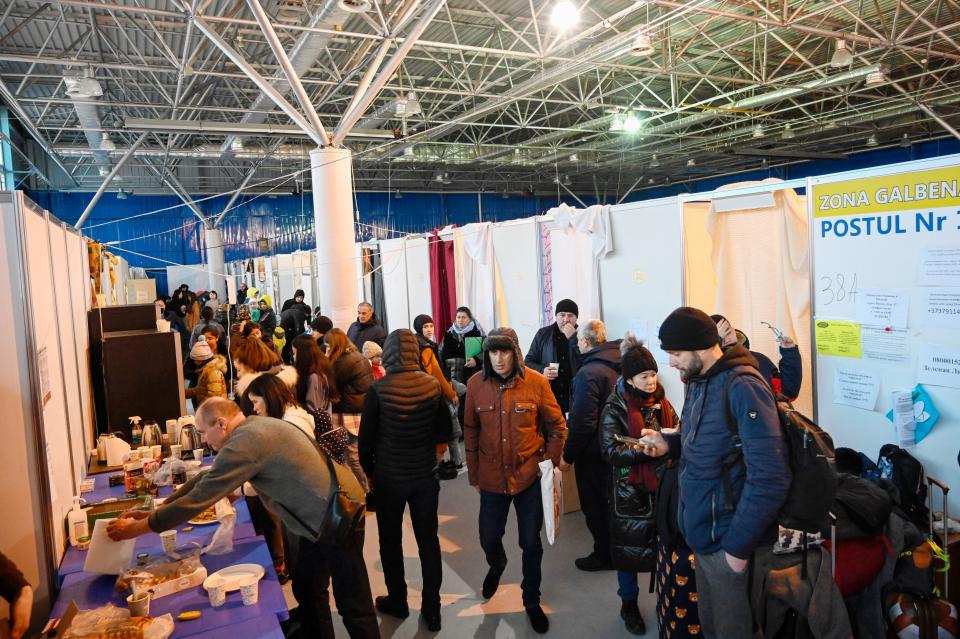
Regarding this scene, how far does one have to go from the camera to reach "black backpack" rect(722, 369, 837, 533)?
7.22 feet

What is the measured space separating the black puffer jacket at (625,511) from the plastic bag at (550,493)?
1.03 feet

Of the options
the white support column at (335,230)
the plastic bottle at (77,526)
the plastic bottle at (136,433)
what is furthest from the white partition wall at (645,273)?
the plastic bottle at (77,526)

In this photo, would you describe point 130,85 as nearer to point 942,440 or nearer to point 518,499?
point 518,499

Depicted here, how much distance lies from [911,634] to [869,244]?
179 cm

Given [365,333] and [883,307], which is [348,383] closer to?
[365,333]

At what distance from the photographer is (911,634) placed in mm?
2723

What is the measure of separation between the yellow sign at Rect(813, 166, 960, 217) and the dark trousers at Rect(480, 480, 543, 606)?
2.14m

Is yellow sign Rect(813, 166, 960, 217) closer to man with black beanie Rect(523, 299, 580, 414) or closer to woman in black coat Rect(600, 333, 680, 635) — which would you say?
woman in black coat Rect(600, 333, 680, 635)

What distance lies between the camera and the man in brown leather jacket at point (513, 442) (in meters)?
3.37

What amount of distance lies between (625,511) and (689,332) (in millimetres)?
1208

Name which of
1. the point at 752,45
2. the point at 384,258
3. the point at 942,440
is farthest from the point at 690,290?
the point at 752,45

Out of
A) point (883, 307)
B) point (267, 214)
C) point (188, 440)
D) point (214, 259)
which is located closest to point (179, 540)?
point (188, 440)

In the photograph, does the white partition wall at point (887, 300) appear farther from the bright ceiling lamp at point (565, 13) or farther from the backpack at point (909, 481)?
the bright ceiling lamp at point (565, 13)

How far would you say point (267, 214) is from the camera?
71.9 feet
